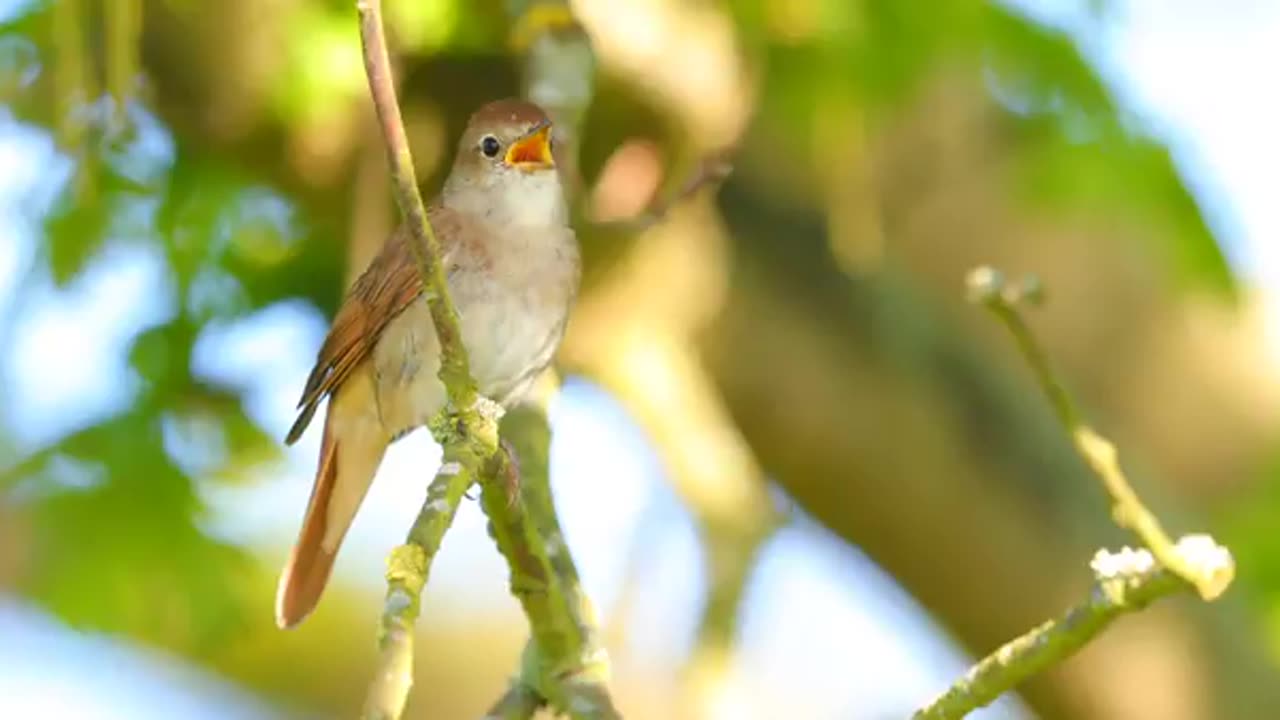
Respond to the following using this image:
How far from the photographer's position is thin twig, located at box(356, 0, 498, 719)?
1.82 m

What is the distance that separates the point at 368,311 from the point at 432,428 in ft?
3.25

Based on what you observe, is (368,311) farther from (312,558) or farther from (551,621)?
(551,621)

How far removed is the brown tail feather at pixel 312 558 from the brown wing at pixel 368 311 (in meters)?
0.18

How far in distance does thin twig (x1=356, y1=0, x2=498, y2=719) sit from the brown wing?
0.92m

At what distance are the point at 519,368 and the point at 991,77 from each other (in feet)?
5.87

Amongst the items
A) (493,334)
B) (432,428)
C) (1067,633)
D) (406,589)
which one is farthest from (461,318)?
(1067,633)

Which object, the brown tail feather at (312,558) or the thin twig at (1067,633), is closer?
the thin twig at (1067,633)

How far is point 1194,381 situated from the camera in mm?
5746

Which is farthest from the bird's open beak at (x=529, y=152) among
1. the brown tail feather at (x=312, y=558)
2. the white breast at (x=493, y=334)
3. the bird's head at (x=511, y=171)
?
the brown tail feather at (x=312, y=558)

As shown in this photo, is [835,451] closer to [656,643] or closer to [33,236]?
[656,643]

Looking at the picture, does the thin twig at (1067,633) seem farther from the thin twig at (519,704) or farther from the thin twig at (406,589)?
the thin twig at (519,704)

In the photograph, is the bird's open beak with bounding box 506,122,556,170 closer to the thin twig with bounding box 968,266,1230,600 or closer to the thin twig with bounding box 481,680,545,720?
the thin twig with bounding box 968,266,1230,600

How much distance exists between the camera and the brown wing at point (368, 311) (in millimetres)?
3236

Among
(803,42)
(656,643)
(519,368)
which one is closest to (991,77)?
(803,42)
